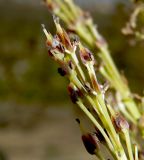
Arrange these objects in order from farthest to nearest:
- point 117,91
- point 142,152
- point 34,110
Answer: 1. point 34,110
2. point 117,91
3. point 142,152

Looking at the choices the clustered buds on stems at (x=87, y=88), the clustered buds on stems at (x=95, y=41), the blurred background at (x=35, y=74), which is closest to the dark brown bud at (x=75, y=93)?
the clustered buds on stems at (x=87, y=88)

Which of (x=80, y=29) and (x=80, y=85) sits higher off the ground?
(x=80, y=29)

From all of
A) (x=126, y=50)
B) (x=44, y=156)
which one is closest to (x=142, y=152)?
(x=44, y=156)

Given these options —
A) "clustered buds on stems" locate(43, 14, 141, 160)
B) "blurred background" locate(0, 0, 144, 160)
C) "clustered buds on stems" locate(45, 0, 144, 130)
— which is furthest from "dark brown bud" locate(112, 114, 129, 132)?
"blurred background" locate(0, 0, 144, 160)

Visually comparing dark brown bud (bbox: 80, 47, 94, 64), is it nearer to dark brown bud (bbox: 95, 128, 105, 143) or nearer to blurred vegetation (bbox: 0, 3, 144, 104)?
dark brown bud (bbox: 95, 128, 105, 143)

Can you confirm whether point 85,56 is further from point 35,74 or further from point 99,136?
point 35,74

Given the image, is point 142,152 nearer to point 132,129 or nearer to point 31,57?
point 132,129

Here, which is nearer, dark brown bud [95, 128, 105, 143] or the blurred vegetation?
dark brown bud [95, 128, 105, 143]
